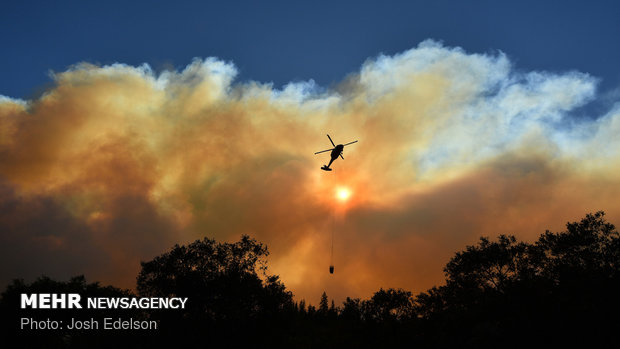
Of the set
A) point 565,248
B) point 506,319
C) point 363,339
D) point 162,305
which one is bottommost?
point 363,339

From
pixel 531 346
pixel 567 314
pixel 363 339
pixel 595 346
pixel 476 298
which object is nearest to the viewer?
pixel 595 346

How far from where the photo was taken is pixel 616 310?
2695 centimetres

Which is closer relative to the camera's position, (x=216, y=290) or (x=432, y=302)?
(x=216, y=290)

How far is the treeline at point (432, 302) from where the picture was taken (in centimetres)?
2830

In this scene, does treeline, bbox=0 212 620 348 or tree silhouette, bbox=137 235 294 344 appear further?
tree silhouette, bbox=137 235 294 344

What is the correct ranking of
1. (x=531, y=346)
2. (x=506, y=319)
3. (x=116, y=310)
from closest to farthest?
1. (x=531, y=346)
2. (x=506, y=319)
3. (x=116, y=310)

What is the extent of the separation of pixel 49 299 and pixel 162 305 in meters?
20.3

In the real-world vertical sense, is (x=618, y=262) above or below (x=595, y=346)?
above

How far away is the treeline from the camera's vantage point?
28297 mm

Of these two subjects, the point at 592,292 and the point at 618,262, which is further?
the point at 618,262

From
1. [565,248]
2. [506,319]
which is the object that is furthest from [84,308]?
[565,248]

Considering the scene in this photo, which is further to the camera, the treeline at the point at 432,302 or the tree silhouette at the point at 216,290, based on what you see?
the tree silhouette at the point at 216,290

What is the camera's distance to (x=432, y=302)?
199ft

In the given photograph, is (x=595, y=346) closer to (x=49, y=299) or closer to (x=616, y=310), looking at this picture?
(x=616, y=310)
